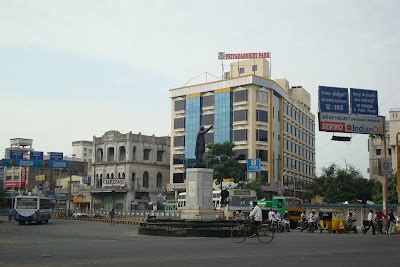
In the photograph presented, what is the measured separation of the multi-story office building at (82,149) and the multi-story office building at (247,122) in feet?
181

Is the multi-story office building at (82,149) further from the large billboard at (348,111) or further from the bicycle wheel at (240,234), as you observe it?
the bicycle wheel at (240,234)

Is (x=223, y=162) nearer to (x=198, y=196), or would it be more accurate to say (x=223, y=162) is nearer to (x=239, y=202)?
(x=239, y=202)

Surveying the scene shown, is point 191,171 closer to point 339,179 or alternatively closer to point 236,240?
point 236,240

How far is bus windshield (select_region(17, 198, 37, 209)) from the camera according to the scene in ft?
147

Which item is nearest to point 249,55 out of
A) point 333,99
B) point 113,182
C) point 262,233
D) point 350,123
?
point 113,182

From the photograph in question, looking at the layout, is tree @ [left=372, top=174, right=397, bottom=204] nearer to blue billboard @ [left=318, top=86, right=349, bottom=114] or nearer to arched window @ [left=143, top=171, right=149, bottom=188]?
blue billboard @ [left=318, top=86, right=349, bottom=114]

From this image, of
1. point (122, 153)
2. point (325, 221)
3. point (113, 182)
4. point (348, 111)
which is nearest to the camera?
point (325, 221)

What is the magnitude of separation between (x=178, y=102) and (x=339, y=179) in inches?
1120

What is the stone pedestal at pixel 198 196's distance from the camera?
3169 centimetres

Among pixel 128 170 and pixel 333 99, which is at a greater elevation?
pixel 333 99

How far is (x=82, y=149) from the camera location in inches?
5256

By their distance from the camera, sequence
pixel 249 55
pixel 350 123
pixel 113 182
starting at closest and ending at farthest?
pixel 350 123 < pixel 249 55 < pixel 113 182

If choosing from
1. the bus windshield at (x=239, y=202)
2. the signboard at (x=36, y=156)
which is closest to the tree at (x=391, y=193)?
the bus windshield at (x=239, y=202)

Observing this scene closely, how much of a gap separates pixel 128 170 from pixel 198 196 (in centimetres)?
5120
